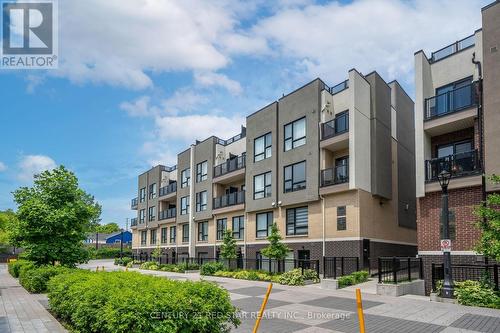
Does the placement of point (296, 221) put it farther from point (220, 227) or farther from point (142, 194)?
point (142, 194)

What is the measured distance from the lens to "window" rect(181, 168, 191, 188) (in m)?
38.5

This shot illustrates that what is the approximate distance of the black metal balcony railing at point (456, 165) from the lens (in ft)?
53.1

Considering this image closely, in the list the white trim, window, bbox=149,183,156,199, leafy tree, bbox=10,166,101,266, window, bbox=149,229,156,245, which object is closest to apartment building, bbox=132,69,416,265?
the white trim

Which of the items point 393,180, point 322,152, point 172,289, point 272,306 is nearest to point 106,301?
point 172,289

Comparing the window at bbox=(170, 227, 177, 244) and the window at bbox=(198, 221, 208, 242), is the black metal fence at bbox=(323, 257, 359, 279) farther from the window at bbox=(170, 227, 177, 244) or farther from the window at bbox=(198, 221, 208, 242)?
the window at bbox=(170, 227, 177, 244)

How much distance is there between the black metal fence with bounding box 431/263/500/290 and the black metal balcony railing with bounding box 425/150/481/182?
12.1ft

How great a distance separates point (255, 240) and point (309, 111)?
32.6ft

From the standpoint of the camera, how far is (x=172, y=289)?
686 cm

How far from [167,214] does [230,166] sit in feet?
44.1

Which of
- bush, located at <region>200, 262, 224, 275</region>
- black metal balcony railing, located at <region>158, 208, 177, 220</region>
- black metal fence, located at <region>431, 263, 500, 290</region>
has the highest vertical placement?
black metal balcony railing, located at <region>158, 208, 177, 220</region>

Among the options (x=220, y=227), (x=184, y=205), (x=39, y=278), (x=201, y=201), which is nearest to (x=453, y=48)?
(x=39, y=278)

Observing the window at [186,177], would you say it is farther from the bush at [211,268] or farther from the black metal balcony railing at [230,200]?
the bush at [211,268]

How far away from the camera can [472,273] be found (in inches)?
598

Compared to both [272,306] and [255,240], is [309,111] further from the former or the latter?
[272,306]
